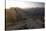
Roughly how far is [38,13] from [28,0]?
0.26 meters

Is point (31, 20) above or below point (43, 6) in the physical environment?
below

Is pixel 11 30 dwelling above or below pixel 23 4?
below

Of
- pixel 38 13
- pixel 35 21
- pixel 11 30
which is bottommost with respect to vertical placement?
pixel 11 30

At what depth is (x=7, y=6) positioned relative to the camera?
1.06 metres

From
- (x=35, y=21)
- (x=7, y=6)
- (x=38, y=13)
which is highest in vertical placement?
(x=7, y=6)

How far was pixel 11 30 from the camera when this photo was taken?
1.07 m

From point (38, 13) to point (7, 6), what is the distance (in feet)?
1.62

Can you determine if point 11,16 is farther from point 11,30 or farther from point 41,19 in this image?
point 41,19

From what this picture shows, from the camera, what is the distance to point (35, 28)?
3.63 feet
